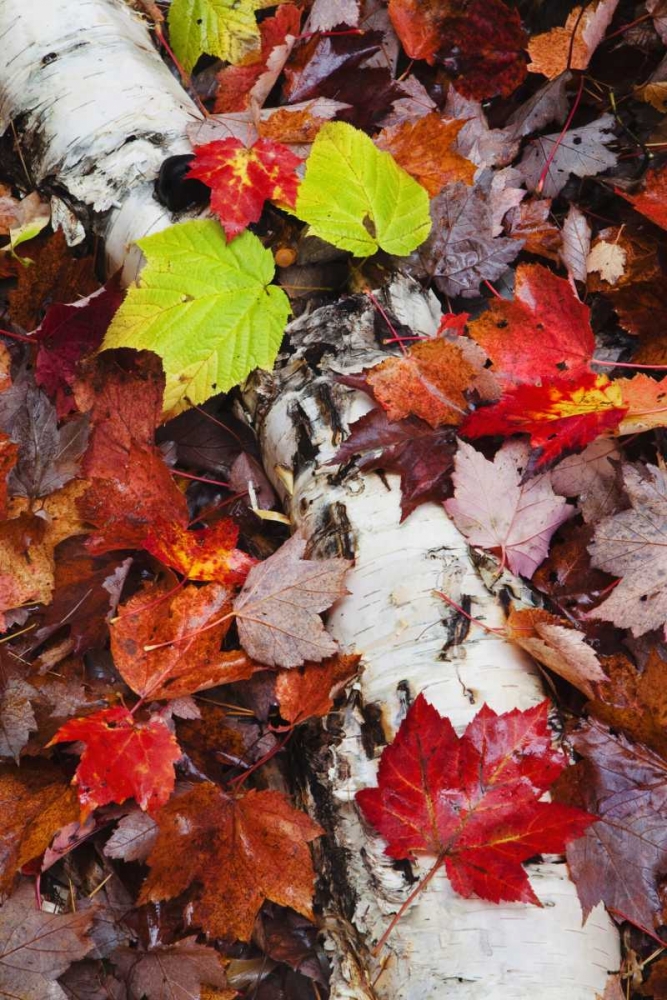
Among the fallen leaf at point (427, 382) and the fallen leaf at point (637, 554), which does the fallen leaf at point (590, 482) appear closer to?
the fallen leaf at point (637, 554)

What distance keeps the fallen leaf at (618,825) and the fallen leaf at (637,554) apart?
0.77 ft

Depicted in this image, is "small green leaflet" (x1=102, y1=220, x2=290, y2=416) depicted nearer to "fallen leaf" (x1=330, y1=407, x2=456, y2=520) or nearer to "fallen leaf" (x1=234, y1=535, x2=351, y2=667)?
"fallen leaf" (x1=330, y1=407, x2=456, y2=520)

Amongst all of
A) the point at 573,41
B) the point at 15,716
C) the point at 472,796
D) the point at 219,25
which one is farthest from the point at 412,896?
the point at 219,25

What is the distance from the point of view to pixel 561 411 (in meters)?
1.62

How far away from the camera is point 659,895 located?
142 centimetres

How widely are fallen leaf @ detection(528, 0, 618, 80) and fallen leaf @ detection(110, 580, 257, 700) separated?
1.91 meters

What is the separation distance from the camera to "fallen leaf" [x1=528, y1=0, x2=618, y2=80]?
2.29 meters

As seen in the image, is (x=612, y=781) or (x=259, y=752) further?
(x=259, y=752)

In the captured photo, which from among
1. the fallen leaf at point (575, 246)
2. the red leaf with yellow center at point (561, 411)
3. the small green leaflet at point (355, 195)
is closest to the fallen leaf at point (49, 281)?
the small green leaflet at point (355, 195)

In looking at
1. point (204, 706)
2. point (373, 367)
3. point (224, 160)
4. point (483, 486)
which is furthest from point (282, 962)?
point (224, 160)

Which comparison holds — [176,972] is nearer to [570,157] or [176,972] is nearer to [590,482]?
[590,482]

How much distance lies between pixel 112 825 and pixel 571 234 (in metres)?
1.91

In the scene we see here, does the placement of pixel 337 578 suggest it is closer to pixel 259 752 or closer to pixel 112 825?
pixel 259 752

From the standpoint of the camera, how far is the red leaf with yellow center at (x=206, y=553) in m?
1.72
